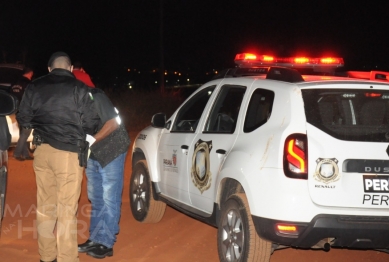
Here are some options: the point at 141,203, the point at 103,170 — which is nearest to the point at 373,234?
the point at 103,170

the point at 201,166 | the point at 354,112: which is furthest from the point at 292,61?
the point at 201,166

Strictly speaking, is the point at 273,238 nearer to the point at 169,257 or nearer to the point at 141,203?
the point at 169,257

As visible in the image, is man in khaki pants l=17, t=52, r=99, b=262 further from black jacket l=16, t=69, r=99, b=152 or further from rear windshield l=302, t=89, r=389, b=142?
rear windshield l=302, t=89, r=389, b=142

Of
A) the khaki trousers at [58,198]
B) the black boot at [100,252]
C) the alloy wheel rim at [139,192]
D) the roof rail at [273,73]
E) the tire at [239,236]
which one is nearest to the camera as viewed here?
the tire at [239,236]

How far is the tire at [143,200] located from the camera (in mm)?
7633

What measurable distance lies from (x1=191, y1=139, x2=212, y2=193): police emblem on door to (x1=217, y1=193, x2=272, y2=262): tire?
1.52 ft

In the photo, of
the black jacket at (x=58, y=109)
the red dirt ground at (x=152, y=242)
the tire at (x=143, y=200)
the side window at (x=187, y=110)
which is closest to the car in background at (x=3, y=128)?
the black jacket at (x=58, y=109)

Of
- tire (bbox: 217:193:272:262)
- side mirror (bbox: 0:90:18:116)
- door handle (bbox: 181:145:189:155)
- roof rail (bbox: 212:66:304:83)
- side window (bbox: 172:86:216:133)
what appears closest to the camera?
side mirror (bbox: 0:90:18:116)

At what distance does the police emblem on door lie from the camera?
614 centimetres

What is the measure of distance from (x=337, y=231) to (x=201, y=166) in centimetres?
169

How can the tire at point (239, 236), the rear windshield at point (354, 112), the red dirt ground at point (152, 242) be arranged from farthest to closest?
the red dirt ground at point (152, 242), the tire at point (239, 236), the rear windshield at point (354, 112)

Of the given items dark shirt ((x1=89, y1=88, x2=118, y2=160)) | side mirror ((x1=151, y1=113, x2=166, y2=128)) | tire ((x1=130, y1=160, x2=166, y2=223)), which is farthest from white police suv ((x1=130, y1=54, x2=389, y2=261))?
tire ((x1=130, y1=160, x2=166, y2=223))

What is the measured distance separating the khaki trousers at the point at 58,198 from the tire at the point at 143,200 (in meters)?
2.08

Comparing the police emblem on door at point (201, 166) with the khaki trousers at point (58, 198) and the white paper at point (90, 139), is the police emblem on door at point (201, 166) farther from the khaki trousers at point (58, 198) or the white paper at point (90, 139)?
the khaki trousers at point (58, 198)
